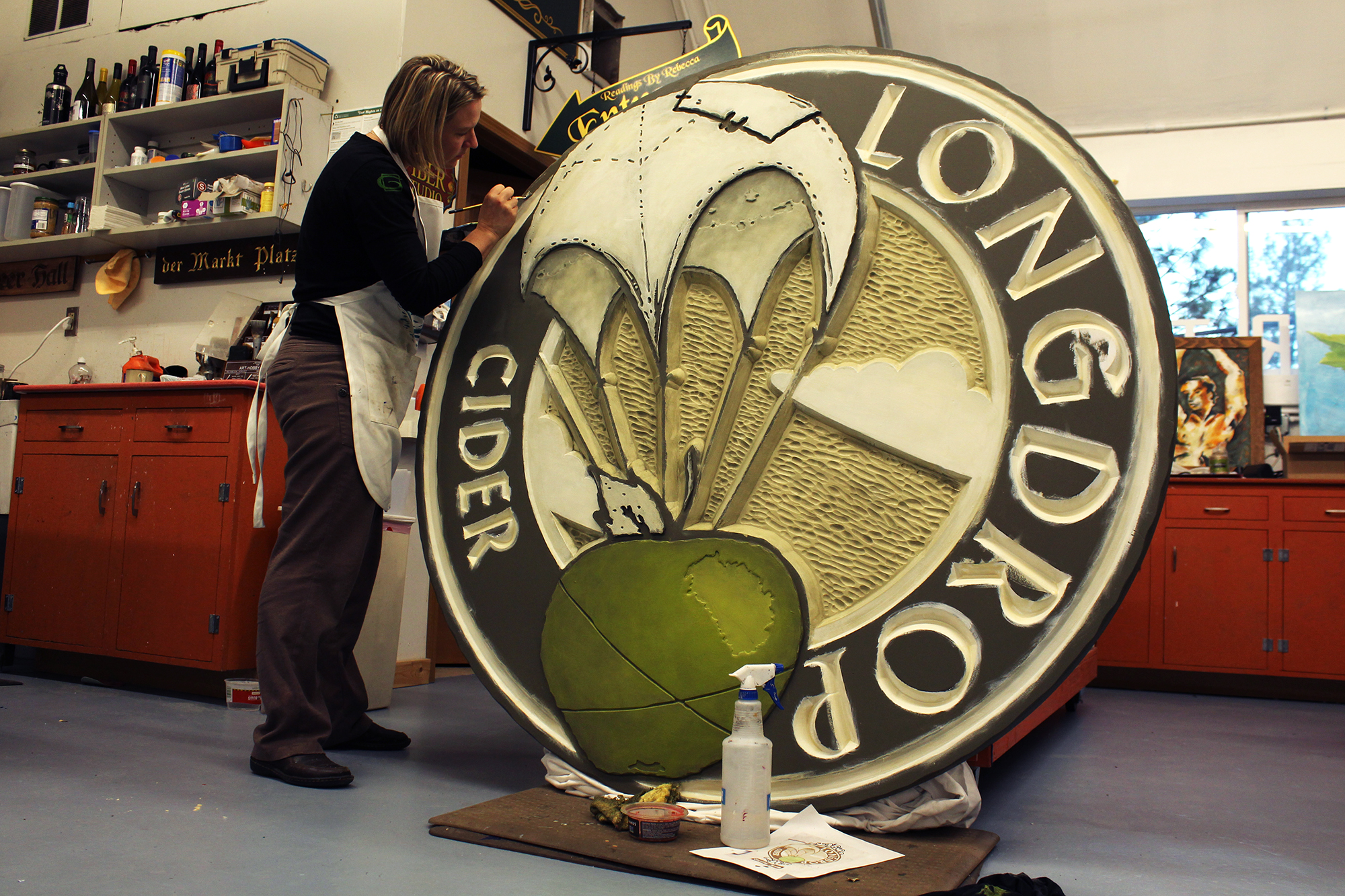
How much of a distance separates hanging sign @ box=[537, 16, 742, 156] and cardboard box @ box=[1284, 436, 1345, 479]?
3.44 m

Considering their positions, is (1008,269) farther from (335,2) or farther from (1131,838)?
(335,2)

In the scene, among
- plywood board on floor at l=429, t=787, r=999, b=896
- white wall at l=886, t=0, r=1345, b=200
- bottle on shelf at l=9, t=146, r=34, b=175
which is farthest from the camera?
white wall at l=886, t=0, r=1345, b=200

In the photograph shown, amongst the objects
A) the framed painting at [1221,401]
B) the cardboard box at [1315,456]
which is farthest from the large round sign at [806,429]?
the cardboard box at [1315,456]

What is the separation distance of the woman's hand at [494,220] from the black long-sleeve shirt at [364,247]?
0.13 feet

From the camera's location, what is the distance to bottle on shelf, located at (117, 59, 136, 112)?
148 inches

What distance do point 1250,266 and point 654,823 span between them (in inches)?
186

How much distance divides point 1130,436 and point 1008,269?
331mm

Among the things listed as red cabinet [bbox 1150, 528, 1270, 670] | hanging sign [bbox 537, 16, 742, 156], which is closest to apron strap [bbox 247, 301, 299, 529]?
hanging sign [bbox 537, 16, 742, 156]

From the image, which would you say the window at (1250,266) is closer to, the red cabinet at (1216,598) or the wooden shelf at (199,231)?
the red cabinet at (1216,598)

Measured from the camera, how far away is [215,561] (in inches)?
108

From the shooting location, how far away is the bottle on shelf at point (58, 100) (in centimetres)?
400

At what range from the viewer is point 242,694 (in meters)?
2.78

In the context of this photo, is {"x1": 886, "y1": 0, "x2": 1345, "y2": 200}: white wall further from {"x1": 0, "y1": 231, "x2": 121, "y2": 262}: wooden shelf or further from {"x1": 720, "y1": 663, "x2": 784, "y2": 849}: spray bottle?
{"x1": 720, "y1": 663, "x2": 784, "y2": 849}: spray bottle

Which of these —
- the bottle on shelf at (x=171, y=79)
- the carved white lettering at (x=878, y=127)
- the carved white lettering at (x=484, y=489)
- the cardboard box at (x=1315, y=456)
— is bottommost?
the carved white lettering at (x=484, y=489)
